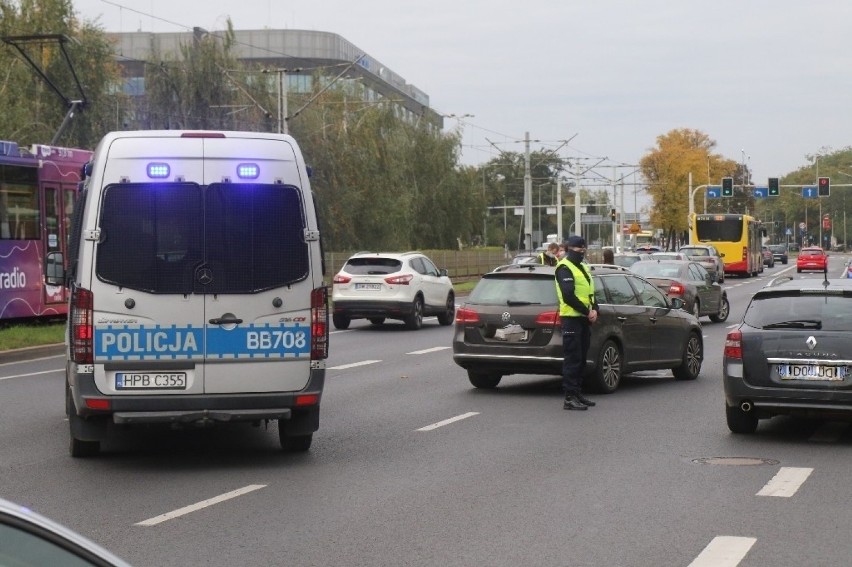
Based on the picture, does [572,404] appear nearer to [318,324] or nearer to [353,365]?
[318,324]

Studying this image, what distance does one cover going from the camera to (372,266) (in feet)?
97.1

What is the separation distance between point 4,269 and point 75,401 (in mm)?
16186

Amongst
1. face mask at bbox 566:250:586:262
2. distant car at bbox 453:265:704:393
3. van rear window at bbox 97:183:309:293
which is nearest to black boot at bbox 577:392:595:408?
distant car at bbox 453:265:704:393

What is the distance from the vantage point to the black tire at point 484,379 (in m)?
16.9

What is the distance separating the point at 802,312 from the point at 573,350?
301 centimetres

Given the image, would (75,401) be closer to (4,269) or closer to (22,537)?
(22,537)

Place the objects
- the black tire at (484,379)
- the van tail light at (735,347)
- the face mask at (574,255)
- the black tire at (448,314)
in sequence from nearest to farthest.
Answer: the van tail light at (735,347) → the face mask at (574,255) → the black tire at (484,379) → the black tire at (448,314)

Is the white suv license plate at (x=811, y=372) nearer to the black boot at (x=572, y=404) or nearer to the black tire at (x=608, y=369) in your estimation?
the black boot at (x=572, y=404)

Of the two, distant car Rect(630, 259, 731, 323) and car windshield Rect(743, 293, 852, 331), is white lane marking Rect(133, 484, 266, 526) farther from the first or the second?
distant car Rect(630, 259, 731, 323)

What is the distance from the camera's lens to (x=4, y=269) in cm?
2561

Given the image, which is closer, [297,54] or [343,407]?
[343,407]

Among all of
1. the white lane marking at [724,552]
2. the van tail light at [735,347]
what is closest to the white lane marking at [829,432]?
the van tail light at [735,347]

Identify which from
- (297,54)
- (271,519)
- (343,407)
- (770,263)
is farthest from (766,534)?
(297,54)

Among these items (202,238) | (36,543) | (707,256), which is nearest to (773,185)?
(707,256)
